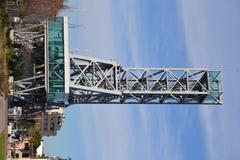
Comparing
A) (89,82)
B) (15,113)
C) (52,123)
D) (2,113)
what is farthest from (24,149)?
(2,113)

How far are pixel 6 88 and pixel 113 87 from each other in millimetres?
25208

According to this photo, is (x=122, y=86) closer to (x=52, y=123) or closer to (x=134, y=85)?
(x=134, y=85)

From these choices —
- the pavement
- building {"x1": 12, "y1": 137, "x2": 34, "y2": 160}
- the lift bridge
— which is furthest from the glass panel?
building {"x1": 12, "y1": 137, "x2": 34, "y2": 160}

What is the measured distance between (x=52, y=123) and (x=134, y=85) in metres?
74.5

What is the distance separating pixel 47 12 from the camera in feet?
313

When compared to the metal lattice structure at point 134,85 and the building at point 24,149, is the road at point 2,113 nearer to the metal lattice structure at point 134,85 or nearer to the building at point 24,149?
the metal lattice structure at point 134,85

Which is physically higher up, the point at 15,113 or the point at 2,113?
the point at 15,113

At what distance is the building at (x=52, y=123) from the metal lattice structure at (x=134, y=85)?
6649cm

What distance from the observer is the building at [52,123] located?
539 ft

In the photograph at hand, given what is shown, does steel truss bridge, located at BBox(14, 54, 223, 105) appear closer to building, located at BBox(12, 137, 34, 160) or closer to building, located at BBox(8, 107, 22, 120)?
building, located at BBox(8, 107, 22, 120)

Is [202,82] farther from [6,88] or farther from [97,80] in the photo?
[6,88]

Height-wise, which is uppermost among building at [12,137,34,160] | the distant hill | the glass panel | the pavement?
the distant hill

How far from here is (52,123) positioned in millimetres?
168750

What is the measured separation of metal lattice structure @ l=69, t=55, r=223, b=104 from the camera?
94125 mm
